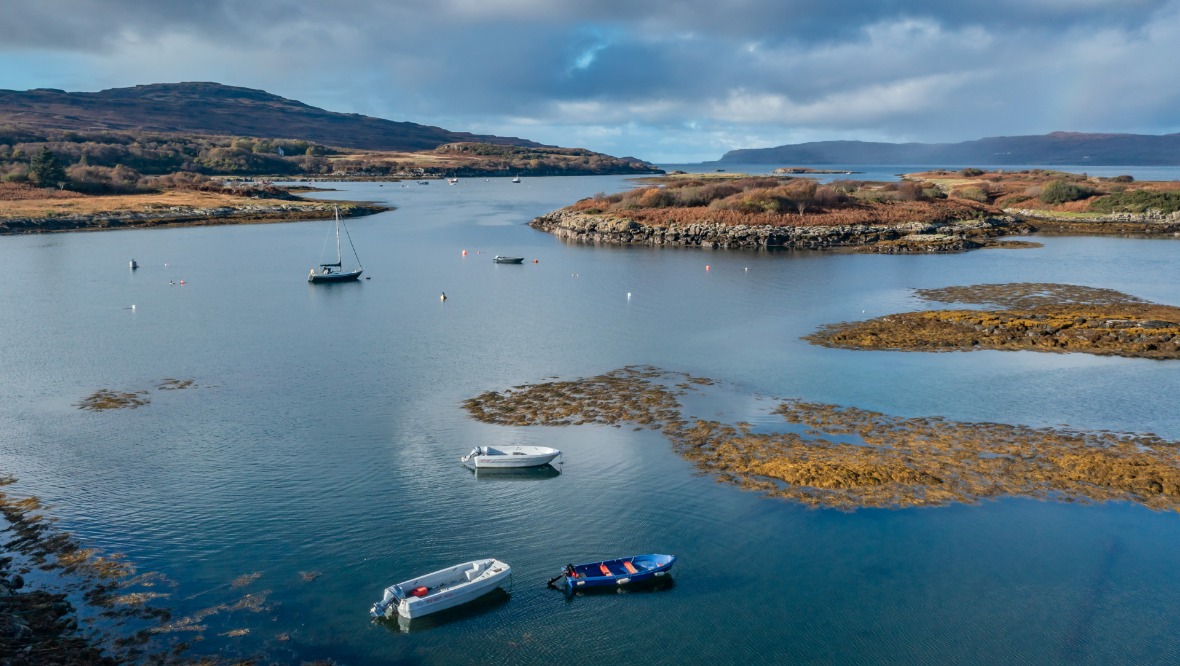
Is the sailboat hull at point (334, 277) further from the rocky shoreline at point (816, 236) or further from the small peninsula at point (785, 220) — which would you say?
the small peninsula at point (785, 220)

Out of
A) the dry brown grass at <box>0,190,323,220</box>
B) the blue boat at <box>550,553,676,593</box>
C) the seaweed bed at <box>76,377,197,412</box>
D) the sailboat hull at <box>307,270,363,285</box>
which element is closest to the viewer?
the blue boat at <box>550,553,676,593</box>

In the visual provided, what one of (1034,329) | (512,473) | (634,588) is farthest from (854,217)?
(634,588)

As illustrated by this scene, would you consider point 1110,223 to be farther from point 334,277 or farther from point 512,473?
point 512,473

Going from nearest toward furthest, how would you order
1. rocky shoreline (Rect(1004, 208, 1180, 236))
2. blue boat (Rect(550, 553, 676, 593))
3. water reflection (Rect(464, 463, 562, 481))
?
blue boat (Rect(550, 553, 676, 593)), water reflection (Rect(464, 463, 562, 481)), rocky shoreline (Rect(1004, 208, 1180, 236))

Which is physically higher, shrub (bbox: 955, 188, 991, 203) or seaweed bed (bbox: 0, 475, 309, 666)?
shrub (bbox: 955, 188, 991, 203)

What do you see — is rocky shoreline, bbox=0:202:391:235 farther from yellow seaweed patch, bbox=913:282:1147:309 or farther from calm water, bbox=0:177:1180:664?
yellow seaweed patch, bbox=913:282:1147:309

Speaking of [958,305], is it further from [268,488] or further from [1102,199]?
[1102,199]

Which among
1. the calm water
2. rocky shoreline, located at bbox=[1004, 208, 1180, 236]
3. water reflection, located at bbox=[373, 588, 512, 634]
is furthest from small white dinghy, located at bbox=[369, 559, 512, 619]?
rocky shoreline, located at bbox=[1004, 208, 1180, 236]

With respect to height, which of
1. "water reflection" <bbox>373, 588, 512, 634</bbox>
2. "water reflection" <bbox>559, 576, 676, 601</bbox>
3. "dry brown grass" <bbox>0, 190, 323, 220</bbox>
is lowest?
"water reflection" <bbox>373, 588, 512, 634</bbox>
